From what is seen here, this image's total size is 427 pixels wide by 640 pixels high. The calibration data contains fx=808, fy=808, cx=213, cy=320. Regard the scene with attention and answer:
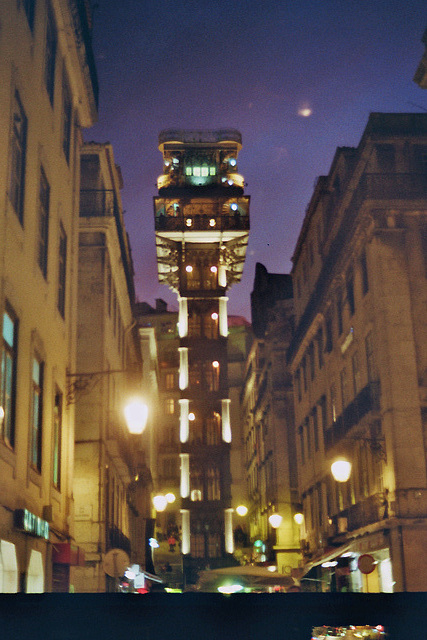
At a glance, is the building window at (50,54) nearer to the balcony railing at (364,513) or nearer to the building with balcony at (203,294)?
the balcony railing at (364,513)

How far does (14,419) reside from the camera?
14.9 metres

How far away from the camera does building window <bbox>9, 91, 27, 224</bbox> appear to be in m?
15.2

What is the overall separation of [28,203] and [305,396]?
3912 centimetres

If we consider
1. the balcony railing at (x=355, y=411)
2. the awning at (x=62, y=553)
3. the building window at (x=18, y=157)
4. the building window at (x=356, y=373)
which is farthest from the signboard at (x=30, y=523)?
the building window at (x=356, y=373)

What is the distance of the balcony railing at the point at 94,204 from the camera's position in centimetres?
3603

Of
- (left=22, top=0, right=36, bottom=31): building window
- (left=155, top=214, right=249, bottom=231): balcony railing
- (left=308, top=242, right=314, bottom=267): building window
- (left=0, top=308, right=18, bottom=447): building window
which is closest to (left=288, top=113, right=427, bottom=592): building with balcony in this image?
(left=308, top=242, right=314, bottom=267): building window

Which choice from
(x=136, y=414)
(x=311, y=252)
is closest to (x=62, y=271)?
(x=136, y=414)

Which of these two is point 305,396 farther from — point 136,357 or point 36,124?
point 36,124

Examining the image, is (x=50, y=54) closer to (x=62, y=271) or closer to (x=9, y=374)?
(x=62, y=271)

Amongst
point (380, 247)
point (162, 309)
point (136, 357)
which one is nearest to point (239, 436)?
point (162, 309)

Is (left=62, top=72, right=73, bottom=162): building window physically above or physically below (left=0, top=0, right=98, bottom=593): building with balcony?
above

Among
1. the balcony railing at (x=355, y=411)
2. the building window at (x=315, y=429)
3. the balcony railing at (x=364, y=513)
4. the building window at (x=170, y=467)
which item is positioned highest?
the building window at (x=170, y=467)

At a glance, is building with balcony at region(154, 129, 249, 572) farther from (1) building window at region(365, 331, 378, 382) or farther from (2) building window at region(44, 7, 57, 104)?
(2) building window at region(44, 7, 57, 104)

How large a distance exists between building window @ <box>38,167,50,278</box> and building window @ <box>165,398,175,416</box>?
8410 centimetres
